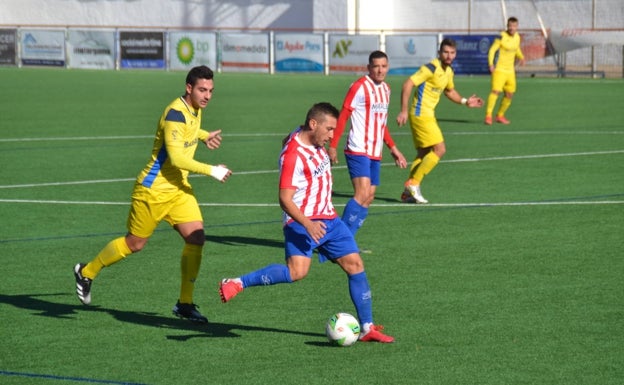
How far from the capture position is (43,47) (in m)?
58.8

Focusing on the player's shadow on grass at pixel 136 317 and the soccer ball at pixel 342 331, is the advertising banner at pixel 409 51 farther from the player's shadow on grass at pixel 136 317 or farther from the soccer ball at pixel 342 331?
the soccer ball at pixel 342 331

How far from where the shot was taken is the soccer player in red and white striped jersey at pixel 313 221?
30.2ft

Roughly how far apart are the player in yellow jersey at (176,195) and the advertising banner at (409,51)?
135 feet

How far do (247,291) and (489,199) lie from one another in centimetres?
661

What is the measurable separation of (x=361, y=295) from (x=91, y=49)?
5060cm

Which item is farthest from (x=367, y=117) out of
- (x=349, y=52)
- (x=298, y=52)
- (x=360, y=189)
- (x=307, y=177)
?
(x=298, y=52)

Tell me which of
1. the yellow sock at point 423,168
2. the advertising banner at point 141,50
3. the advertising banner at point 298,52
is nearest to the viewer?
the yellow sock at point 423,168

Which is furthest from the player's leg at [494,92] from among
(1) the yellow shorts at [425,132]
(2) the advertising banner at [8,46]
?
(2) the advertising banner at [8,46]

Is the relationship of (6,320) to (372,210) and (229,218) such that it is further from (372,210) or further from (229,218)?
(372,210)

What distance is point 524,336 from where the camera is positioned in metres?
9.47

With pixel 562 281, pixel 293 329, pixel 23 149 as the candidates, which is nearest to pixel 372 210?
pixel 562 281

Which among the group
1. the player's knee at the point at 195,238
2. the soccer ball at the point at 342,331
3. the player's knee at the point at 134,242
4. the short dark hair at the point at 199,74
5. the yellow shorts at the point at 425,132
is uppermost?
the short dark hair at the point at 199,74

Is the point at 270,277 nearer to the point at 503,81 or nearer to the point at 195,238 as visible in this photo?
the point at 195,238

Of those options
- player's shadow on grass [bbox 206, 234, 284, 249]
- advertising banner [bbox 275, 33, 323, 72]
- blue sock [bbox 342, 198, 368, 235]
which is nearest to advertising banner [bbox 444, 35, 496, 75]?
advertising banner [bbox 275, 33, 323, 72]
